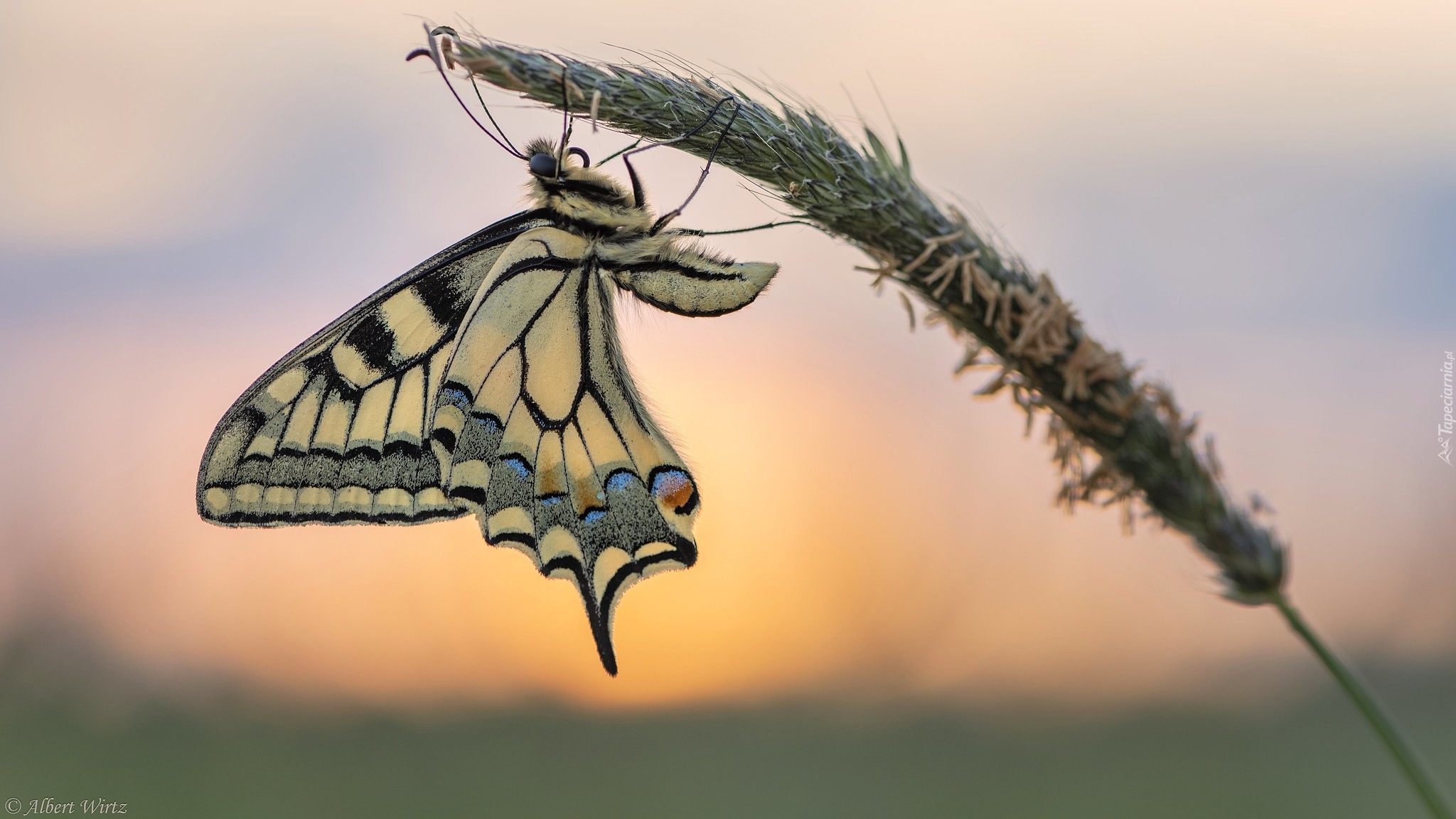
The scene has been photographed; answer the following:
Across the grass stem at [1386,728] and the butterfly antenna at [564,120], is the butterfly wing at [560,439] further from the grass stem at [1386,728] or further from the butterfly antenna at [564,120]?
the grass stem at [1386,728]

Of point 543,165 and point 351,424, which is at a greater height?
point 543,165

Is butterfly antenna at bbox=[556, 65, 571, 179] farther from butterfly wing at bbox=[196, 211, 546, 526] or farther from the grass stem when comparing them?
the grass stem

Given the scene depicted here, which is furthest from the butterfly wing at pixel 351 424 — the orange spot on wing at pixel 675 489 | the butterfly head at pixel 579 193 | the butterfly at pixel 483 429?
the orange spot on wing at pixel 675 489

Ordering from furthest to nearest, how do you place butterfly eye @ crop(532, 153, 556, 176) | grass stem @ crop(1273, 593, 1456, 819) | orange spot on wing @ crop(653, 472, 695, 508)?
1. orange spot on wing @ crop(653, 472, 695, 508)
2. butterfly eye @ crop(532, 153, 556, 176)
3. grass stem @ crop(1273, 593, 1456, 819)

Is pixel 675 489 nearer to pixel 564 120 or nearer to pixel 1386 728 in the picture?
pixel 564 120

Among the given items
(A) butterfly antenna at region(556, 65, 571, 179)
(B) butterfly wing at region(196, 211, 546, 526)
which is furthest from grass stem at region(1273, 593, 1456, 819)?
(B) butterfly wing at region(196, 211, 546, 526)

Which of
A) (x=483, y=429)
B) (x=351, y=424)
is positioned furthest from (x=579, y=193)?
(x=351, y=424)
